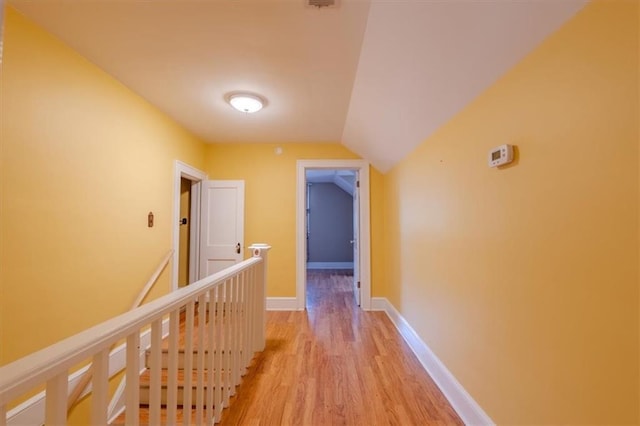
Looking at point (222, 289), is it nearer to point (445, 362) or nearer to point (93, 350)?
point (93, 350)

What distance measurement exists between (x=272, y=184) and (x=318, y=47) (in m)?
2.36

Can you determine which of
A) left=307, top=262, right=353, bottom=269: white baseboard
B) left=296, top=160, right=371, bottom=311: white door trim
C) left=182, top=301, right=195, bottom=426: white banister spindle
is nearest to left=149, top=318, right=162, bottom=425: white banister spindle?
left=182, top=301, right=195, bottom=426: white banister spindle

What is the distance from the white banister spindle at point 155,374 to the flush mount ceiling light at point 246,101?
200cm

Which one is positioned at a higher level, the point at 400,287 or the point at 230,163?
the point at 230,163

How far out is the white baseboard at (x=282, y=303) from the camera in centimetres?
389

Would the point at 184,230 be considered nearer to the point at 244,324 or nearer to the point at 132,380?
the point at 244,324

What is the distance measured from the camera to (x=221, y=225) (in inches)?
151

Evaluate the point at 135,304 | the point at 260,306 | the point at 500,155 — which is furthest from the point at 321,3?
the point at 135,304

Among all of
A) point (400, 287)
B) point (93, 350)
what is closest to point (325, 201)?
point (400, 287)

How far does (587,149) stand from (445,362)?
1.64 m

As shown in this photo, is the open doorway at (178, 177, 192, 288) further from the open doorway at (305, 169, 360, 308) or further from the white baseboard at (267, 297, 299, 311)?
the open doorway at (305, 169, 360, 308)

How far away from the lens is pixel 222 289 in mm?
1735

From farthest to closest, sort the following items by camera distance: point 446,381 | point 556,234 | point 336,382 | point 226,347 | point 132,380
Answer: point 336,382
point 446,381
point 226,347
point 556,234
point 132,380

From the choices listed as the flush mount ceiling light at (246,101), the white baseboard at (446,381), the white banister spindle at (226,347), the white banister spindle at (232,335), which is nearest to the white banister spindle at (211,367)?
the white banister spindle at (226,347)
